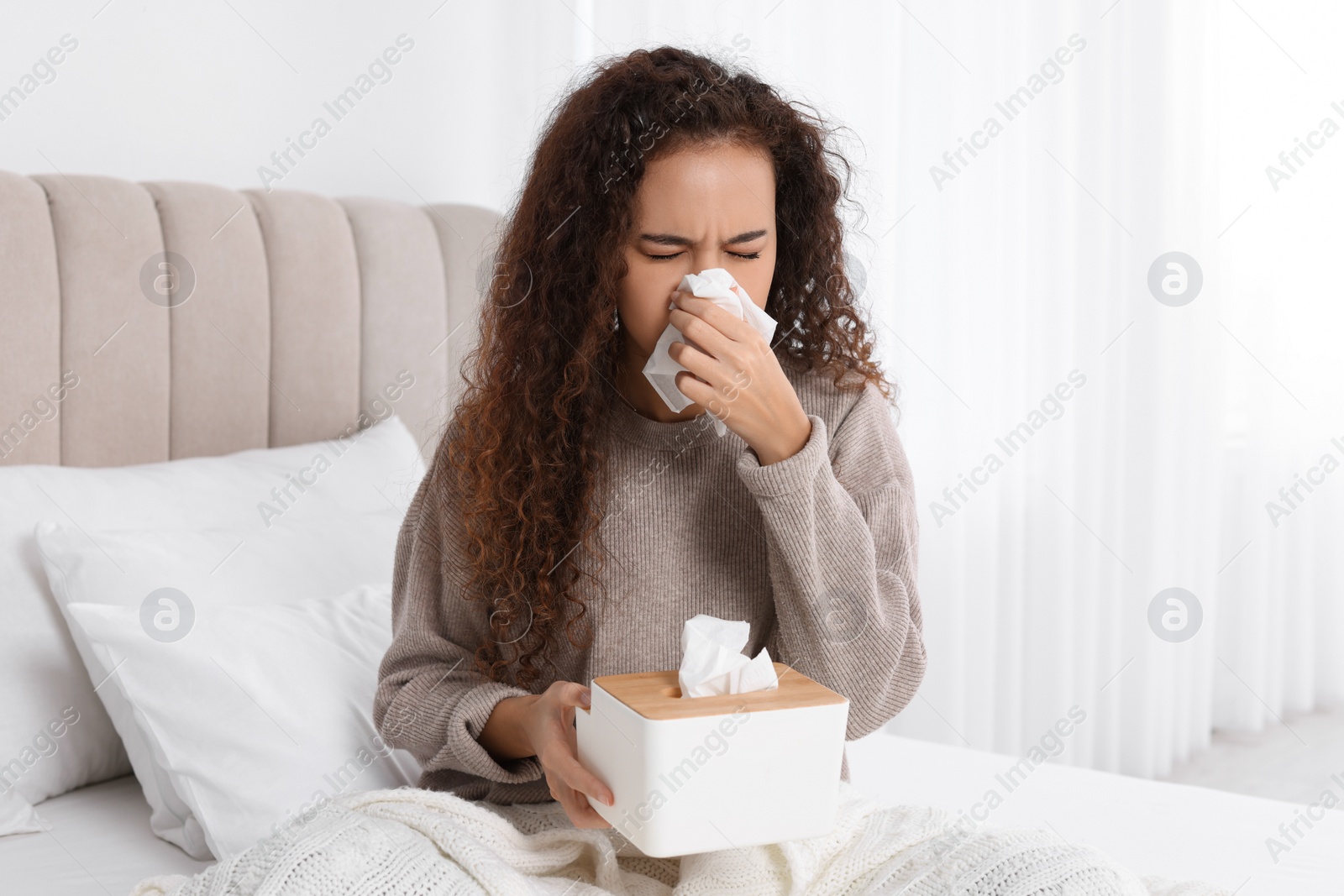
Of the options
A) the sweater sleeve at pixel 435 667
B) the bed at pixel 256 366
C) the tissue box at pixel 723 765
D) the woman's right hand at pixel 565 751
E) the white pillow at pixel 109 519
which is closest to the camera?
the tissue box at pixel 723 765

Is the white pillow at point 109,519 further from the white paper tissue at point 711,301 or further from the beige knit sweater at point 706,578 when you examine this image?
the white paper tissue at point 711,301

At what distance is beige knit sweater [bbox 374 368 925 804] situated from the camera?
106 cm

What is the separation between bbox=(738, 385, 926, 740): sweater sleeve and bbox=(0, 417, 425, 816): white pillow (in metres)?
0.83

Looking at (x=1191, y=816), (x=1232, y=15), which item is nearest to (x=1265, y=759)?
(x=1191, y=816)

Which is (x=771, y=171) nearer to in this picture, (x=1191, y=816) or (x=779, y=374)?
(x=779, y=374)

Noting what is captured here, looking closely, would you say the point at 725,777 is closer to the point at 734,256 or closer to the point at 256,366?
the point at 734,256

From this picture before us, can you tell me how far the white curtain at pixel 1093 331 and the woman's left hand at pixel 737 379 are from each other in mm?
1375

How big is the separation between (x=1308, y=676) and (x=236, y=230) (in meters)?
2.46

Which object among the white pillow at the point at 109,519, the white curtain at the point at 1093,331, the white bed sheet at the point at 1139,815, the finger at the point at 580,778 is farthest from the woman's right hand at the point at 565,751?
the white curtain at the point at 1093,331

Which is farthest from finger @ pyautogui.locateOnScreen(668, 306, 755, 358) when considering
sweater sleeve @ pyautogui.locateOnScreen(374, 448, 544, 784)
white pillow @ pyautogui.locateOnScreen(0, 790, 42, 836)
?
white pillow @ pyautogui.locateOnScreen(0, 790, 42, 836)

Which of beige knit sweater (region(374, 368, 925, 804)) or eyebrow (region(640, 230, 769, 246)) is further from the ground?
eyebrow (region(640, 230, 769, 246))

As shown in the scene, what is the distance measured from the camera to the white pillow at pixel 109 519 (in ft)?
4.62

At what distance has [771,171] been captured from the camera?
46.1 inches

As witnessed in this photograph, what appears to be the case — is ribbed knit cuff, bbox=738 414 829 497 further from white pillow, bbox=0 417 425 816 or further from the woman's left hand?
white pillow, bbox=0 417 425 816
